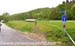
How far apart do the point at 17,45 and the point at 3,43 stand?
0.40m

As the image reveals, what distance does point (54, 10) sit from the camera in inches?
305

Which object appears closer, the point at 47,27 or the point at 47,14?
the point at 47,27

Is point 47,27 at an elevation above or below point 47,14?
below

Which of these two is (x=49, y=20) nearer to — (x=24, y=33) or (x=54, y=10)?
(x=54, y=10)

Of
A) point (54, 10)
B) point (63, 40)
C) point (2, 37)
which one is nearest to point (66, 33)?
point (63, 40)

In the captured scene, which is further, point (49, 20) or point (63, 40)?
point (49, 20)

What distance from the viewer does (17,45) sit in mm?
6746

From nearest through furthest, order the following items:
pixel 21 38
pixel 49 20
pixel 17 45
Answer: pixel 17 45
pixel 21 38
pixel 49 20

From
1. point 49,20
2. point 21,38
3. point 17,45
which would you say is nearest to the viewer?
point 17,45

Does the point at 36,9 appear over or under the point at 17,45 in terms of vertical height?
over

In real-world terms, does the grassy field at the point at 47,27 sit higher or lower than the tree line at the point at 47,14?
lower

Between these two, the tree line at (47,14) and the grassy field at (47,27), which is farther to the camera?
the tree line at (47,14)

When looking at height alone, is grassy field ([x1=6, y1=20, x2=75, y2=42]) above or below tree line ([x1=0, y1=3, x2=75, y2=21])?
below

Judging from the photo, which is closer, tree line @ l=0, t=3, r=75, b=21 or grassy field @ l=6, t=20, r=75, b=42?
grassy field @ l=6, t=20, r=75, b=42
